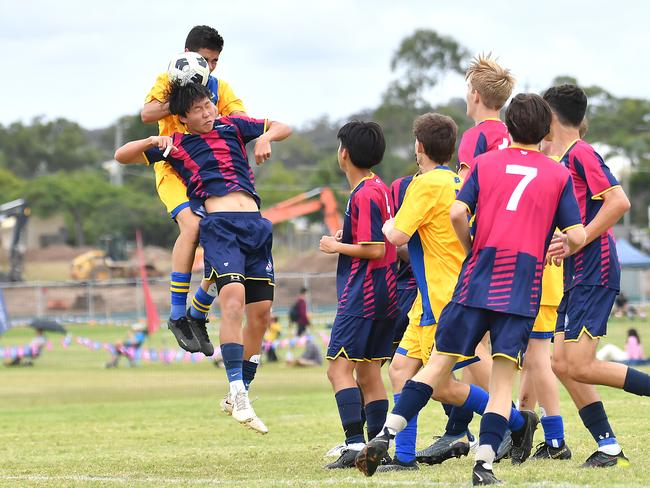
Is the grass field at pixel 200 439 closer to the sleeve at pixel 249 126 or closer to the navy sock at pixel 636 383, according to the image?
the navy sock at pixel 636 383

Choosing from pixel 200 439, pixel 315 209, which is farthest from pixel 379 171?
pixel 200 439

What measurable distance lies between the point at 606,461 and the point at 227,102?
13.9 ft

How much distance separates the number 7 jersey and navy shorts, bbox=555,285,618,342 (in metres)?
1.08

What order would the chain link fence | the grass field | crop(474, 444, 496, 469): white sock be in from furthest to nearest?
1. the chain link fence
2. the grass field
3. crop(474, 444, 496, 469): white sock

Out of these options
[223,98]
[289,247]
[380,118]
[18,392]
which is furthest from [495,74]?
[380,118]

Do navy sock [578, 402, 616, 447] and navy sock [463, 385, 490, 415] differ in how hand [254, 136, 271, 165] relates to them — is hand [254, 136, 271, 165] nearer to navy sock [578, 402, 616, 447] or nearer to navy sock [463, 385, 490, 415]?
navy sock [463, 385, 490, 415]

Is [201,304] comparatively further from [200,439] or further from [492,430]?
[492,430]

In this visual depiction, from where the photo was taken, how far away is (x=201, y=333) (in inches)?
371

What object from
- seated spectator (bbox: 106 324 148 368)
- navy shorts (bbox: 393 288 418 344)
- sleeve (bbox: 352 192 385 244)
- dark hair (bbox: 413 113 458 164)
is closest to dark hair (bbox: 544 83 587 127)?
dark hair (bbox: 413 113 458 164)

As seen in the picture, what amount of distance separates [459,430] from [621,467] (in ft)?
4.91

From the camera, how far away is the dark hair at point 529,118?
280 inches

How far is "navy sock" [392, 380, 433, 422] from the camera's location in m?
7.20

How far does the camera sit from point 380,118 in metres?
86.1

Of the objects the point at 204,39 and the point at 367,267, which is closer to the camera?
the point at 367,267
